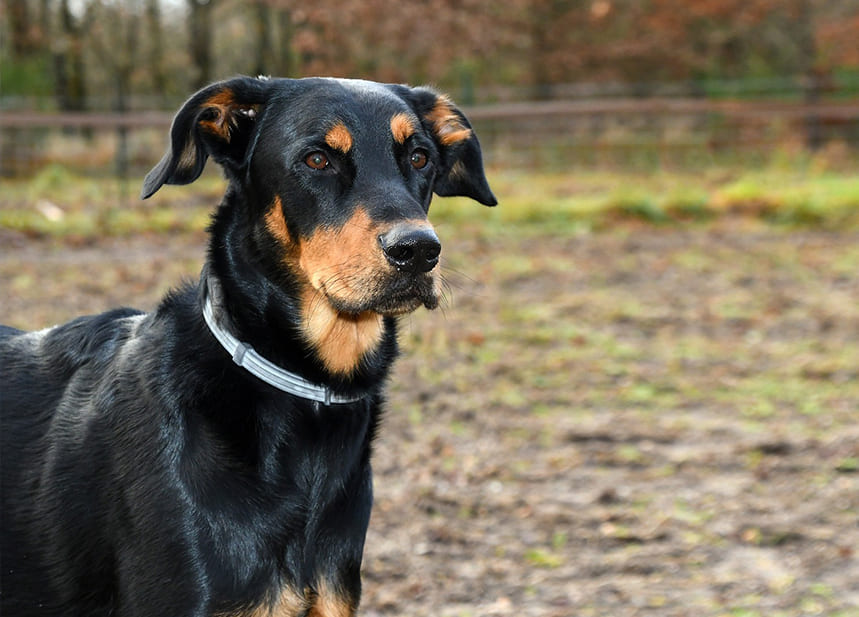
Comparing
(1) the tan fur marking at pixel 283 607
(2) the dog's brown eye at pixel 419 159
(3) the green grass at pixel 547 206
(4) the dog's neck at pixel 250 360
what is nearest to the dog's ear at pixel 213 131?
(4) the dog's neck at pixel 250 360

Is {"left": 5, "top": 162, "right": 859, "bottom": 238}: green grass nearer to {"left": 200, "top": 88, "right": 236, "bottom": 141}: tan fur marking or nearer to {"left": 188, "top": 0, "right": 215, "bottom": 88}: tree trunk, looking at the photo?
{"left": 188, "top": 0, "right": 215, "bottom": 88}: tree trunk

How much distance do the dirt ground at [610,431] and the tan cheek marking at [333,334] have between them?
64 cm

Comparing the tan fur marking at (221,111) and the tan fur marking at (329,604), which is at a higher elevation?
the tan fur marking at (221,111)

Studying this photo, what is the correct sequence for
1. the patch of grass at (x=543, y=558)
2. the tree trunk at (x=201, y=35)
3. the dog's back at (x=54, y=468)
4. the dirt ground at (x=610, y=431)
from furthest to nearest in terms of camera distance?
the tree trunk at (x=201, y=35)
the patch of grass at (x=543, y=558)
the dirt ground at (x=610, y=431)
the dog's back at (x=54, y=468)

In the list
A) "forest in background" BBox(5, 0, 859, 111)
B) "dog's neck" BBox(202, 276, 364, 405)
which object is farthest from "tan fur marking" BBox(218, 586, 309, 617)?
"forest in background" BBox(5, 0, 859, 111)

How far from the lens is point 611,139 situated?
1888 cm

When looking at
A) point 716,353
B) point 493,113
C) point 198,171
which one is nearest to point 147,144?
point 493,113

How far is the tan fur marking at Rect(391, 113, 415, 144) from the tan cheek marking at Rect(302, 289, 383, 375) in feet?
1.91

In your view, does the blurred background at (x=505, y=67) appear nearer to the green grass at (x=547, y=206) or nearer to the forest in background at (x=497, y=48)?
the forest in background at (x=497, y=48)

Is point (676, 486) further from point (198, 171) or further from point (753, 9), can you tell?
point (753, 9)

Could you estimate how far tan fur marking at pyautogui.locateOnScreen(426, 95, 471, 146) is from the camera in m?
3.80

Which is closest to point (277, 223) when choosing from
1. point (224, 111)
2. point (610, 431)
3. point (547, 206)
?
point (224, 111)

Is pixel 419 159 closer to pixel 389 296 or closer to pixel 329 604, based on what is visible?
pixel 389 296

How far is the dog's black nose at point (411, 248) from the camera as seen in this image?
10.0ft
